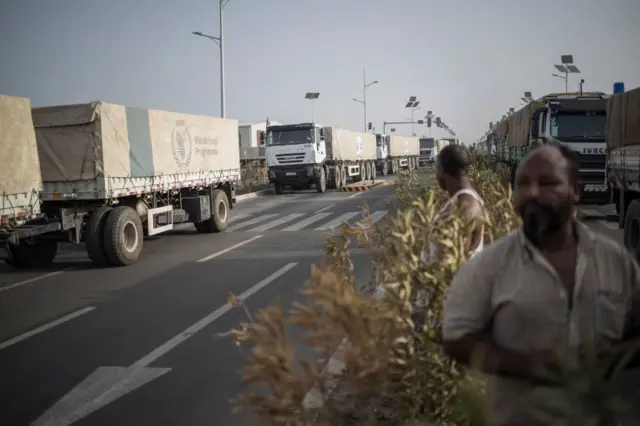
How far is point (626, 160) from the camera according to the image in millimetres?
11227

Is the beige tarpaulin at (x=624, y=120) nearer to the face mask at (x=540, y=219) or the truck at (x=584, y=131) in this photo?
the truck at (x=584, y=131)

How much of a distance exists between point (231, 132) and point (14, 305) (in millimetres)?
10970

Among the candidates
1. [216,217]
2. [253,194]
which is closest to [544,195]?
[216,217]

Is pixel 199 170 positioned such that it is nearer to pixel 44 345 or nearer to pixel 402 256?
pixel 44 345

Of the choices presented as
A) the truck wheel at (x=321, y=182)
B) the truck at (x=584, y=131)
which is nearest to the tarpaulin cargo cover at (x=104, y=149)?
the truck at (x=584, y=131)

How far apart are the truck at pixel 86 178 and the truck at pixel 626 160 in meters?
8.51

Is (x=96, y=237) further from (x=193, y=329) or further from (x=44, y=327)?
(x=193, y=329)

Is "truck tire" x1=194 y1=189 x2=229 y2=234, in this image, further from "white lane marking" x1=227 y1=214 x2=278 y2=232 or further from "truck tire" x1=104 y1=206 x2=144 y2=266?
"truck tire" x1=104 y1=206 x2=144 y2=266

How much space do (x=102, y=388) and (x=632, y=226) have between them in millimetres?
8616

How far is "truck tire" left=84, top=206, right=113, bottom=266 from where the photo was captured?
39.3 feet

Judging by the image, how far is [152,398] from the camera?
5.45 meters

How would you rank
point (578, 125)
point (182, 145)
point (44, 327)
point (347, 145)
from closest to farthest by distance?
point (44, 327), point (182, 145), point (578, 125), point (347, 145)

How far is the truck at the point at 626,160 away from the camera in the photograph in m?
10.6

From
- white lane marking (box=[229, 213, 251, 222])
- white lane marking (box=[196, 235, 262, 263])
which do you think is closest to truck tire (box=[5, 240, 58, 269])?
white lane marking (box=[196, 235, 262, 263])
